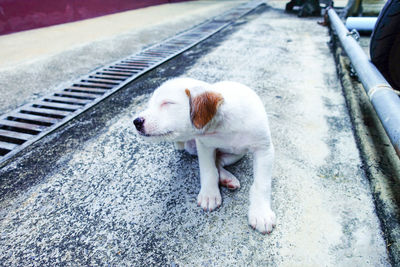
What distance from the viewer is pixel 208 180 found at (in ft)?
5.60

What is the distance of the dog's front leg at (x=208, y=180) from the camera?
167cm

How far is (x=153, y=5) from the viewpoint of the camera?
35.4ft

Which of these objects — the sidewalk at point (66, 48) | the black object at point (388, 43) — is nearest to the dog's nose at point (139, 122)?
the black object at point (388, 43)

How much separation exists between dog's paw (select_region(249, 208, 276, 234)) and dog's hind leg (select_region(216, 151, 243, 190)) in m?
0.27

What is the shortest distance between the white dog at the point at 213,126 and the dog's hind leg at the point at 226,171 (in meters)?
0.09

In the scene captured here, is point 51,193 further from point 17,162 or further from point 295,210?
point 295,210

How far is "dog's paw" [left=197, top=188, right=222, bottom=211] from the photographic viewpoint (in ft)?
5.42

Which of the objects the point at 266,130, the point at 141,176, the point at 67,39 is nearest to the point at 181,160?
the point at 141,176

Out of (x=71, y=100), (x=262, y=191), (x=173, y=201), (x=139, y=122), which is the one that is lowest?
(x=173, y=201)

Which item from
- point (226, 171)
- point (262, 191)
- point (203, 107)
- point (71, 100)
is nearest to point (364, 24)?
point (226, 171)

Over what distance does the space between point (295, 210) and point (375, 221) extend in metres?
0.45

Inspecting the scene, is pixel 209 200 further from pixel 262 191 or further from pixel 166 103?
pixel 166 103

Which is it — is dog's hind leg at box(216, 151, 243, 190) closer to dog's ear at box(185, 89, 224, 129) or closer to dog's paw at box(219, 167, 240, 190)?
dog's paw at box(219, 167, 240, 190)

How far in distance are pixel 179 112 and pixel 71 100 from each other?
234 cm
